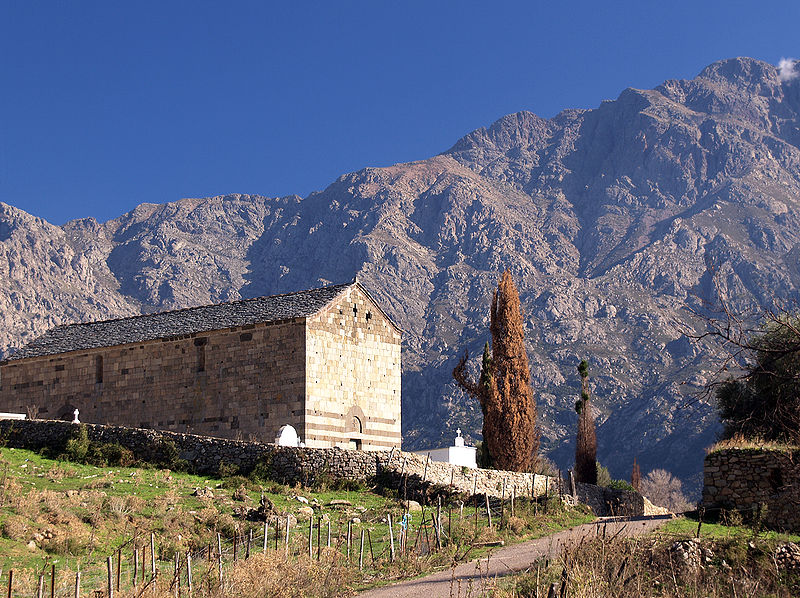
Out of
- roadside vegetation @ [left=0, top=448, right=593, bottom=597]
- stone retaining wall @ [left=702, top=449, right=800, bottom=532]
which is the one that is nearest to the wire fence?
roadside vegetation @ [left=0, top=448, right=593, bottom=597]

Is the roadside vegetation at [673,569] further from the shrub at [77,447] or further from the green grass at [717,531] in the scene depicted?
the shrub at [77,447]

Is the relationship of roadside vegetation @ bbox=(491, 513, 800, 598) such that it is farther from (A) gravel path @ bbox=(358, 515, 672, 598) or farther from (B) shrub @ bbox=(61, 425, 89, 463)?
(B) shrub @ bbox=(61, 425, 89, 463)

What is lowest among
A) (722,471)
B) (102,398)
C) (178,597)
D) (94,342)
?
(178,597)

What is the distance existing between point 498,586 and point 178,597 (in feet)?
17.8

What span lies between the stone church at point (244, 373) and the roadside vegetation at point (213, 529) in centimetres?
637

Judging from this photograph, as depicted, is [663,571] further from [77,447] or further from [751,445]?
[77,447]

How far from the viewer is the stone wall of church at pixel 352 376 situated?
3791 centimetres

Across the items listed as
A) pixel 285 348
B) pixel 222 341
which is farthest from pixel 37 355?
pixel 285 348

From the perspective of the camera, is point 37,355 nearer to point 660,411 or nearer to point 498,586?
point 498,586

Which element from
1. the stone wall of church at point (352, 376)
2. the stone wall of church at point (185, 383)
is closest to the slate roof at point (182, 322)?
the stone wall of church at point (185, 383)

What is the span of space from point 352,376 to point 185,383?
288 inches

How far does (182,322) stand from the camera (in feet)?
139

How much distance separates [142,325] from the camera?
4388 centimetres

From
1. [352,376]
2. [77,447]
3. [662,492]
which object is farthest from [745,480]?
[662,492]
